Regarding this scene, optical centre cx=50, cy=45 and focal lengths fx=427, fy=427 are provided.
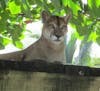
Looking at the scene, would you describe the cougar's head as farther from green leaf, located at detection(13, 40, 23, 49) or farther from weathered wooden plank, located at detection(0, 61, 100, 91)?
weathered wooden plank, located at detection(0, 61, 100, 91)

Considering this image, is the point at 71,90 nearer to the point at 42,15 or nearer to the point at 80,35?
the point at 80,35

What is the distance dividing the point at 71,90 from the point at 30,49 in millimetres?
2582

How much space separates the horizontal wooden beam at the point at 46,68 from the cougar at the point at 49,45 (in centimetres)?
224

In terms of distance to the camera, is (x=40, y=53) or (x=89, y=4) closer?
(x=89, y=4)

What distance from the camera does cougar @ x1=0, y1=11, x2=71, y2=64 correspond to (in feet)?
19.7

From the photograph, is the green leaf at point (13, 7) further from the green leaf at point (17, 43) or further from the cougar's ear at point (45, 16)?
the cougar's ear at point (45, 16)

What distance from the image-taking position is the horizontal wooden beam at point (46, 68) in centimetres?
350

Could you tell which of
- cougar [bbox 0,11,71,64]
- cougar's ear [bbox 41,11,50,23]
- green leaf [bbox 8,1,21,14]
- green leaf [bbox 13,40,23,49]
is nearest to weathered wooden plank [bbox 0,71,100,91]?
green leaf [bbox 8,1,21,14]

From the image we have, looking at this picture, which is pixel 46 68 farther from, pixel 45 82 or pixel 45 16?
pixel 45 16

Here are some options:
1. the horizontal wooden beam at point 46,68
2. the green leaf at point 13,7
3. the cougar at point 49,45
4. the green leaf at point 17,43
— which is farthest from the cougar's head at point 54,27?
the horizontal wooden beam at point 46,68

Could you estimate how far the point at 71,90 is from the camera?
3.67 metres

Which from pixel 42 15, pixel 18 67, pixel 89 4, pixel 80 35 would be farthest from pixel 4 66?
pixel 42 15

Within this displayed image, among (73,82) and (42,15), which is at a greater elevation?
(42,15)

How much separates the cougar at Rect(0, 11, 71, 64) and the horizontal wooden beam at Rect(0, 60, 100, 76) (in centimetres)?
224
